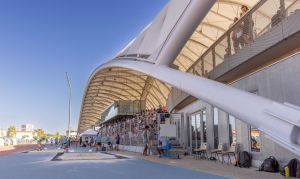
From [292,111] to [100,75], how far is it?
1606 inches

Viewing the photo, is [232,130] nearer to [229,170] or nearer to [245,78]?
[245,78]

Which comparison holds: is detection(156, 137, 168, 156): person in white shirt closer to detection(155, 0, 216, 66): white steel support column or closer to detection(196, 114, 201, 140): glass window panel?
detection(196, 114, 201, 140): glass window panel

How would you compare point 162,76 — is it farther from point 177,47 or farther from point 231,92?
point 231,92

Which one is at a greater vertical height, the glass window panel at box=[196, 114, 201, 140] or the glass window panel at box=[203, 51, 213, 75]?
the glass window panel at box=[203, 51, 213, 75]

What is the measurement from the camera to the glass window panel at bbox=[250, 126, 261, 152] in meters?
11.0

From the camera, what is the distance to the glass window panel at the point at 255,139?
36.2 ft

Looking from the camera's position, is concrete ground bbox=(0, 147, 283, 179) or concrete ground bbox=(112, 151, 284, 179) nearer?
concrete ground bbox=(112, 151, 284, 179)

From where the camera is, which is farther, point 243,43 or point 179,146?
point 179,146

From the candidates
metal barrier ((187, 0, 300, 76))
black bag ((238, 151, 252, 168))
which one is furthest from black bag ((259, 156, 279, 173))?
metal barrier ((187, 0, 300, 76))

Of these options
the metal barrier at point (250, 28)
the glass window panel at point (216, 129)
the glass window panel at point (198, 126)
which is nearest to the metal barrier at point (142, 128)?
the glass window panel at point (198, 126)

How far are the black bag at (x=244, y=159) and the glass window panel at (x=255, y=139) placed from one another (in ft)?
1.33

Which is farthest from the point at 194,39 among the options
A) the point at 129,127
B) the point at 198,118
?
the point at 198,118

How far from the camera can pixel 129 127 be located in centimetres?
2684

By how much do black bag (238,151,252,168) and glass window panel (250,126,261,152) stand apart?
0.40 m
